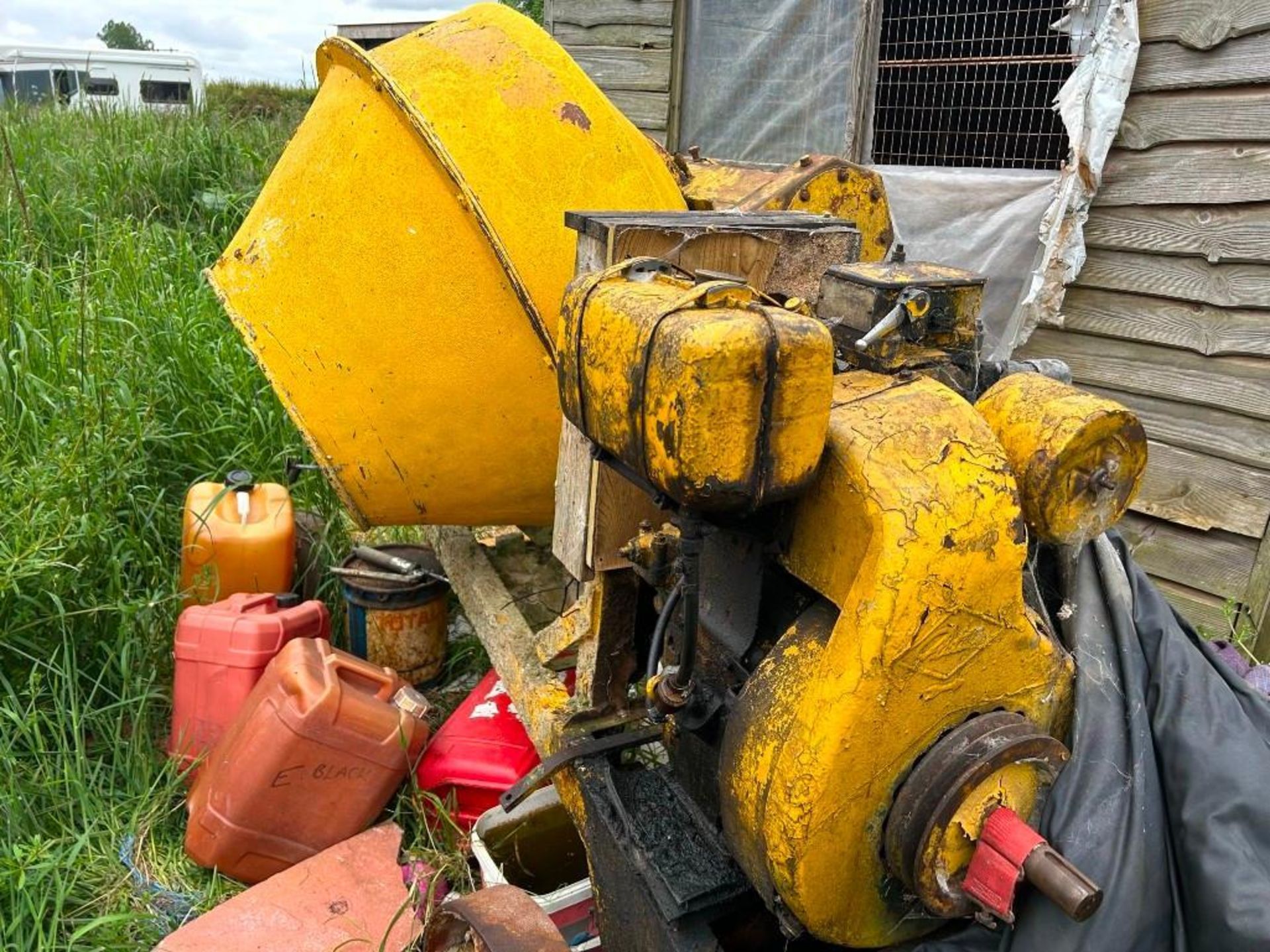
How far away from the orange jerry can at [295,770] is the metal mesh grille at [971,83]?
2869 mm

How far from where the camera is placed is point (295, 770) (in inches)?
84.4

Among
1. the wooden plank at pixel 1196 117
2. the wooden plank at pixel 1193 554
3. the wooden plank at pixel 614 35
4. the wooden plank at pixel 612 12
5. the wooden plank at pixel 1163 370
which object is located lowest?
the wooden plank at pixel 1193 554

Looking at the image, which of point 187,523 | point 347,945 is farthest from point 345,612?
point 347,945

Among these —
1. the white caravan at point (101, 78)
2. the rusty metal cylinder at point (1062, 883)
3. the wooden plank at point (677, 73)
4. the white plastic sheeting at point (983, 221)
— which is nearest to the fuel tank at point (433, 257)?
the rusty metal cylinder at point (1062, 883)

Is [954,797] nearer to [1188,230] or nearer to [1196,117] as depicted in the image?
[1188,230]

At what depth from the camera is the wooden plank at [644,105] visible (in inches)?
184

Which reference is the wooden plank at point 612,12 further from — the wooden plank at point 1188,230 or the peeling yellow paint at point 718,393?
the peeling yellow paint at point 718,393

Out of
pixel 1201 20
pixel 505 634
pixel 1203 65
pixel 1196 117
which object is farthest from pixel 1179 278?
pixel 505 634

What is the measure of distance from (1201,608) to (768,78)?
2673 mm

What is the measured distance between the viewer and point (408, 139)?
2031mm

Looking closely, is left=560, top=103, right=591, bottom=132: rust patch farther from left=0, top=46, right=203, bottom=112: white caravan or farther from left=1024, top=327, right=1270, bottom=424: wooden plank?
left=0, top=46, right=203, bottom=112: white caravan

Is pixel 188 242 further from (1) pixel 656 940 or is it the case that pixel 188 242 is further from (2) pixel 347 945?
(1) pixel 656 940

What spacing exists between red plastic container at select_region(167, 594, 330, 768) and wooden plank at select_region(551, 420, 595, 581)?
3.06 feet

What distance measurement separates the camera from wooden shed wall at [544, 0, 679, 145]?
4578 mm
